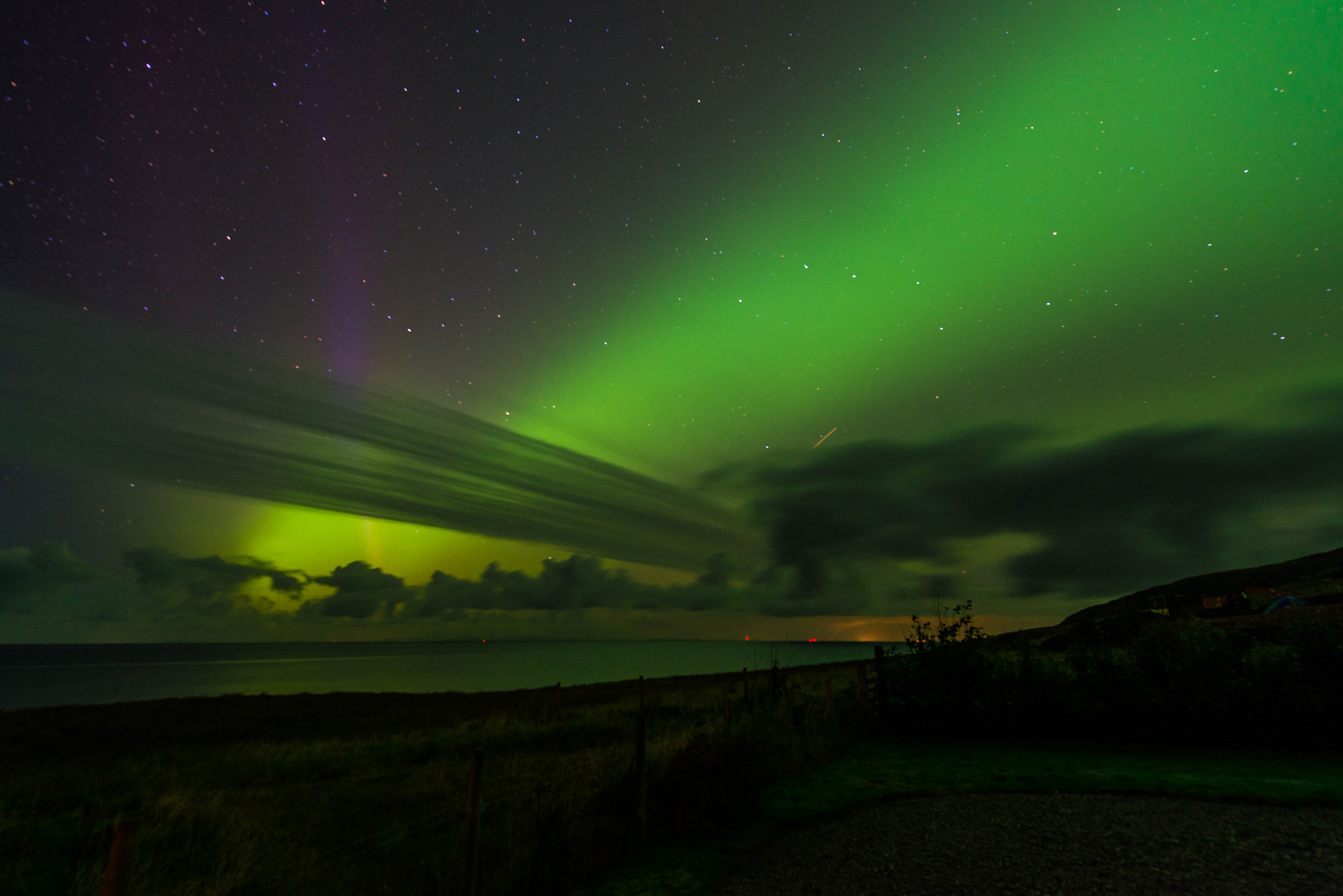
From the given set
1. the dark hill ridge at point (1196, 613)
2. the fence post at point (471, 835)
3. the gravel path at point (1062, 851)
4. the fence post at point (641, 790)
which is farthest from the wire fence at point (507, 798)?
the dark hill ridge at point (1196, 613)

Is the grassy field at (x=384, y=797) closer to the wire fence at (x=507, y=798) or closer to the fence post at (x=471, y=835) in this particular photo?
the wire fence at (x=507, y=798)

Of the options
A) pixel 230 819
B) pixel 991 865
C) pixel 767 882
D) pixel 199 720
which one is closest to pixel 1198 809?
pixel 991 865

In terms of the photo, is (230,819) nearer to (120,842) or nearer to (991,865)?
(120,842)

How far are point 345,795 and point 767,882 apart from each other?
11.3m

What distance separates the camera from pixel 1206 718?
15836mm

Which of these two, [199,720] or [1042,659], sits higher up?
[1042,659]

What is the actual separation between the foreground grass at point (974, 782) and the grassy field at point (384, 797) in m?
0.57

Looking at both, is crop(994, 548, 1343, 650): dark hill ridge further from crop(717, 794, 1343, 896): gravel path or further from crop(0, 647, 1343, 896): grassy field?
crop(717, 794, 1343, 896): gravel path

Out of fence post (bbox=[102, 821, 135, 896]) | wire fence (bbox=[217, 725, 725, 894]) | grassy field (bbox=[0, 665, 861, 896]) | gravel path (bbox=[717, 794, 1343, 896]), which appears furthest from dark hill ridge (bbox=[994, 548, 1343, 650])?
fence post (bbox=[102, 821, 135, 896])

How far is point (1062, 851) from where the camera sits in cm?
821

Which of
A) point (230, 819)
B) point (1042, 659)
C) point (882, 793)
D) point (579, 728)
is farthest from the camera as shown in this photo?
point (579, 728)

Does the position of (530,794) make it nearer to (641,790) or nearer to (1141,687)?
(641,790)

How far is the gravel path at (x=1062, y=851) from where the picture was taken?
23.4 ft

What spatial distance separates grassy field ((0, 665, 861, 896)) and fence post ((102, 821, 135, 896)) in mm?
1406
